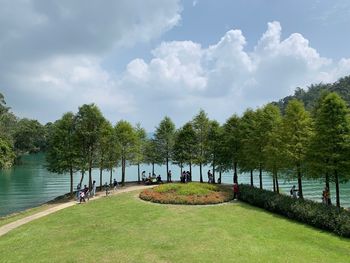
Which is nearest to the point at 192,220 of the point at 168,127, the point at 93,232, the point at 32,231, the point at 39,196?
the point at 93,232

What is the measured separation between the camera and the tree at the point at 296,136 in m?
32.6

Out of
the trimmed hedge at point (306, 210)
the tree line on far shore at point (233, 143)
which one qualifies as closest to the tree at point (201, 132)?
the tree line on far shore at point (233, 143)

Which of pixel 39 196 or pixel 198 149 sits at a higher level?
pixel 198 149

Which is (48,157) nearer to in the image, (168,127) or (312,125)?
(168,127)

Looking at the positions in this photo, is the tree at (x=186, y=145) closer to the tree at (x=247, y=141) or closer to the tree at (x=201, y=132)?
the tree at (x=201, y=132)

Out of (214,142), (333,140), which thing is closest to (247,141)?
(214,142)

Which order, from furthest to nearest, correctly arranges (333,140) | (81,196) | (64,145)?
(64,145) → (81,196) → (333,140)

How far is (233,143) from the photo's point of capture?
4462 cm

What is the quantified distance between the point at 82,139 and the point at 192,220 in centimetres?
2341

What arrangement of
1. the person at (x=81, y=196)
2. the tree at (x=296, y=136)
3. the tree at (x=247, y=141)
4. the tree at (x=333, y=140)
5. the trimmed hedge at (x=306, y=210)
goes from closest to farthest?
the trimmed hedge at (x=306, y=210)
the tree at (x=333, y=140)
the tree at (x=296, y=136)
the person at (x=81, y=196)
the tree at (x=247, y=141)

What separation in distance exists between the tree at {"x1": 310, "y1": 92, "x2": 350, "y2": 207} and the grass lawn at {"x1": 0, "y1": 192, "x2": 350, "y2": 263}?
21.1ft

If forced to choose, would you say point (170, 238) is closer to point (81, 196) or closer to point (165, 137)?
point (81, 196)

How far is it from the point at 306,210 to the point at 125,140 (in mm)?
29108

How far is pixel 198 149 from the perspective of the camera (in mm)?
50188
